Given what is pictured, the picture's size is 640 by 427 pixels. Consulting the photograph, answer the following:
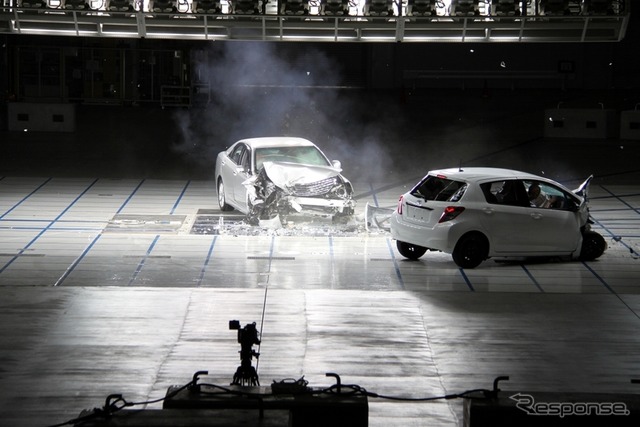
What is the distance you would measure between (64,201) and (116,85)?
59.1ft

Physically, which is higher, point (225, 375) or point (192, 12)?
point (192, 12)

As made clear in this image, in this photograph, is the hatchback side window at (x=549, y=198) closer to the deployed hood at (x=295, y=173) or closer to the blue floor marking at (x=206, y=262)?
the deployed hood at (x=295, y=173)

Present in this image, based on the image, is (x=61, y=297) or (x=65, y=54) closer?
(x=61, y=297)

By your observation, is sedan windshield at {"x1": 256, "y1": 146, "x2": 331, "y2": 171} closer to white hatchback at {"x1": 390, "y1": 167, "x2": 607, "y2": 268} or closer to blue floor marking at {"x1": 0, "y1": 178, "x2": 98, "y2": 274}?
blue floor marking at {"x1": 0, "y1": 178, "x2": 98, "y2": 274}

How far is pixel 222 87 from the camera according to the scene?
129 feet

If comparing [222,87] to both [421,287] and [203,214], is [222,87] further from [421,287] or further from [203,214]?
[421,287]

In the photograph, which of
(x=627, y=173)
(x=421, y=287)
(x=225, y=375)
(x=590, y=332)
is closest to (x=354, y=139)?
(x=627, y=173)

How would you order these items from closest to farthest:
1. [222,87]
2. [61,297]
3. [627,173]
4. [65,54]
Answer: [61,297] < [627,173] < [65,54] < [222,87]

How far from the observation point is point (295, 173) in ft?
56.6

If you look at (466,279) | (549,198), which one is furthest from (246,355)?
(549,198)

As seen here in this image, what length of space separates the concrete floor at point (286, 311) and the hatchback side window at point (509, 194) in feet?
2.98

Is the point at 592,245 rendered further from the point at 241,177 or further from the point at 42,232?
the point at 42,232

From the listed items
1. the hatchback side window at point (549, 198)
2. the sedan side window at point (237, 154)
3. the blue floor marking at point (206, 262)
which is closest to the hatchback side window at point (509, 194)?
the hatchback side window at point (549, 198)

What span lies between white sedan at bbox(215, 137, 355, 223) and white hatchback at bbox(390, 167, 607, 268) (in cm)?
234
